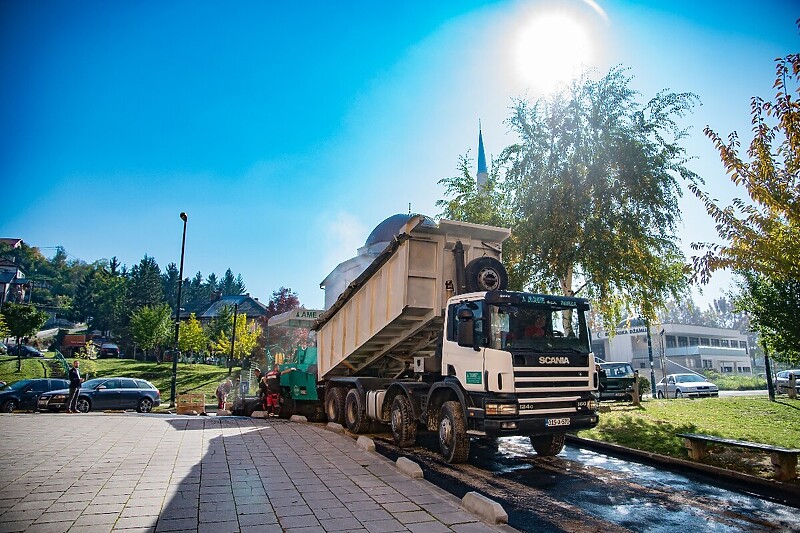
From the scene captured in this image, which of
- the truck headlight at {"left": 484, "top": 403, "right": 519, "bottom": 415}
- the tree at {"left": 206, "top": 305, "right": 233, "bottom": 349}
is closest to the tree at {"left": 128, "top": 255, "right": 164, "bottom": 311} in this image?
the tree at {"left": 206, "top": 305, "right": 233, "bottom": 349}

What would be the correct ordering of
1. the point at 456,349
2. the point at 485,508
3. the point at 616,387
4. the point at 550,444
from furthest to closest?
1. the point at 616,387
2. the point at 550,444
3. the point at 456,349
4. the point at 485,508

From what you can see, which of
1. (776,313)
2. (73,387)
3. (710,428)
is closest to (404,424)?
(710,428)

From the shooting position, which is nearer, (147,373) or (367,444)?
(367,444)

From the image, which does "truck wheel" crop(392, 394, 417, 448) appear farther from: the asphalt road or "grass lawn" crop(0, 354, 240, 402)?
"grass lawn" crop(0, 354, 240, 402)

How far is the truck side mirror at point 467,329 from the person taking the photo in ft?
26.7

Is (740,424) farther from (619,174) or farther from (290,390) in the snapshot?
(290,390)

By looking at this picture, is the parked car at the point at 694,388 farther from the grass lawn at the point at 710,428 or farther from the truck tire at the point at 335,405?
the truck tire at the point at 335,405

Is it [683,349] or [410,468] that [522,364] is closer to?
[410,468]

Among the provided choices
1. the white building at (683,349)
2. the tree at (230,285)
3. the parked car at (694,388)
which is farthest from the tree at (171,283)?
the parked car at (694,388)

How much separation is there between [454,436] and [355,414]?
436 centimetres

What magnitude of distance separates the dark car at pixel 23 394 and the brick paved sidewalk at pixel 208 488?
9.50 m

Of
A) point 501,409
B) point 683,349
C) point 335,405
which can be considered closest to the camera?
point 501,409

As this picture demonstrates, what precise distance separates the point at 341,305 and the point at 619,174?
363 inches

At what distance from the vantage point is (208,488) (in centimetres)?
598
